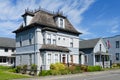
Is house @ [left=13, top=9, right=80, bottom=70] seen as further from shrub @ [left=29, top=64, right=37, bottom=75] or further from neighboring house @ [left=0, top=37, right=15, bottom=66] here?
neighboring house @ [left=0, top=37, right=15, bottom=66]

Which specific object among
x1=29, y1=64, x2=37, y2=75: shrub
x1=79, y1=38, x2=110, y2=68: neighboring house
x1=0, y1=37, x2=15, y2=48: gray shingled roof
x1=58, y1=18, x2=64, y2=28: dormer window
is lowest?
x1=29, y1=64, x2=37, y2=75: shrub

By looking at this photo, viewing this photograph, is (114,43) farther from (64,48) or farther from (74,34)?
(64,48)

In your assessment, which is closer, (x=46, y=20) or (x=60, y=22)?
(x=46, y=20)

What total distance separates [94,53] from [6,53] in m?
26.7

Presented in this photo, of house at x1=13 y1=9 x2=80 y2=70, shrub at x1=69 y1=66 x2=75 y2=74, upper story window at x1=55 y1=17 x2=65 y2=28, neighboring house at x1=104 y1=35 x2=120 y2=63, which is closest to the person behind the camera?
shrub at x1=69 y1=66 x2=75 y2=74

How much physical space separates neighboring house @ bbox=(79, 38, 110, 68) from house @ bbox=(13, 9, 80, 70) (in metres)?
7.27

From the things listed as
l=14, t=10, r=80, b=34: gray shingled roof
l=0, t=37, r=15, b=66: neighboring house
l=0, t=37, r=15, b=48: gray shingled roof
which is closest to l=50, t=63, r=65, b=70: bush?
l=14, t=10, r=80, b=34: gray shingled roof

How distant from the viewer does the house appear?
113ft

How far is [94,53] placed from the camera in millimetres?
48281

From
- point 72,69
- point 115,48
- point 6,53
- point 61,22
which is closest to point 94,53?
point 61,22

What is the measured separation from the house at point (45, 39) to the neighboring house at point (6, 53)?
2155 cm

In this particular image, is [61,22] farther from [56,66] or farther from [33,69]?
[33,69]

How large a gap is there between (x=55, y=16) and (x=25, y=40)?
7.17 meters

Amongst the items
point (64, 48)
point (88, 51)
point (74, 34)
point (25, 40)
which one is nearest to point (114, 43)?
point (88, 51)
